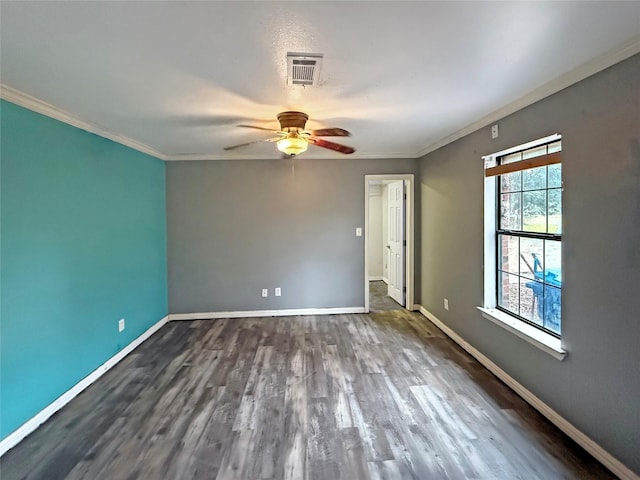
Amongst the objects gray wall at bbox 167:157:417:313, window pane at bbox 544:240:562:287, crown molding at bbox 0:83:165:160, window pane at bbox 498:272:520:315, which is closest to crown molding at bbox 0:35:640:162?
crown molding at bbox 0:83:165:160

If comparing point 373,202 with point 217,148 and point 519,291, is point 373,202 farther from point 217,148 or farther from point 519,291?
point 519,291

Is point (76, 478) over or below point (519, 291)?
below

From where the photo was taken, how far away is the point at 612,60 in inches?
73.2

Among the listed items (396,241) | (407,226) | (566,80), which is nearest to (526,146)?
(566,80)

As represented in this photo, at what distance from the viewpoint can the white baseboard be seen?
1.88m

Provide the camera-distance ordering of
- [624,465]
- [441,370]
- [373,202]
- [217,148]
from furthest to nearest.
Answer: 1. [373,202]
2. [217,148]
3. [441,370]
4. [624,465]

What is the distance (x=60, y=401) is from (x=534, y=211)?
13.2ft

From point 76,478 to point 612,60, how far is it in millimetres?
3796

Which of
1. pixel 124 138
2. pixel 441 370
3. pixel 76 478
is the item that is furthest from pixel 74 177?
pixel 441 370

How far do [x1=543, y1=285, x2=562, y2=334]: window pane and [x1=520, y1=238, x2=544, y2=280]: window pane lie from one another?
15cm

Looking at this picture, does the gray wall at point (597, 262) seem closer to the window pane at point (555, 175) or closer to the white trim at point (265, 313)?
the window pane at point (555, 175)

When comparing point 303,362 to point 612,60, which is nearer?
point 612,60

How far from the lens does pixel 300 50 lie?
70.5 inches

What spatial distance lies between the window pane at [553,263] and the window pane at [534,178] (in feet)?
1.47
